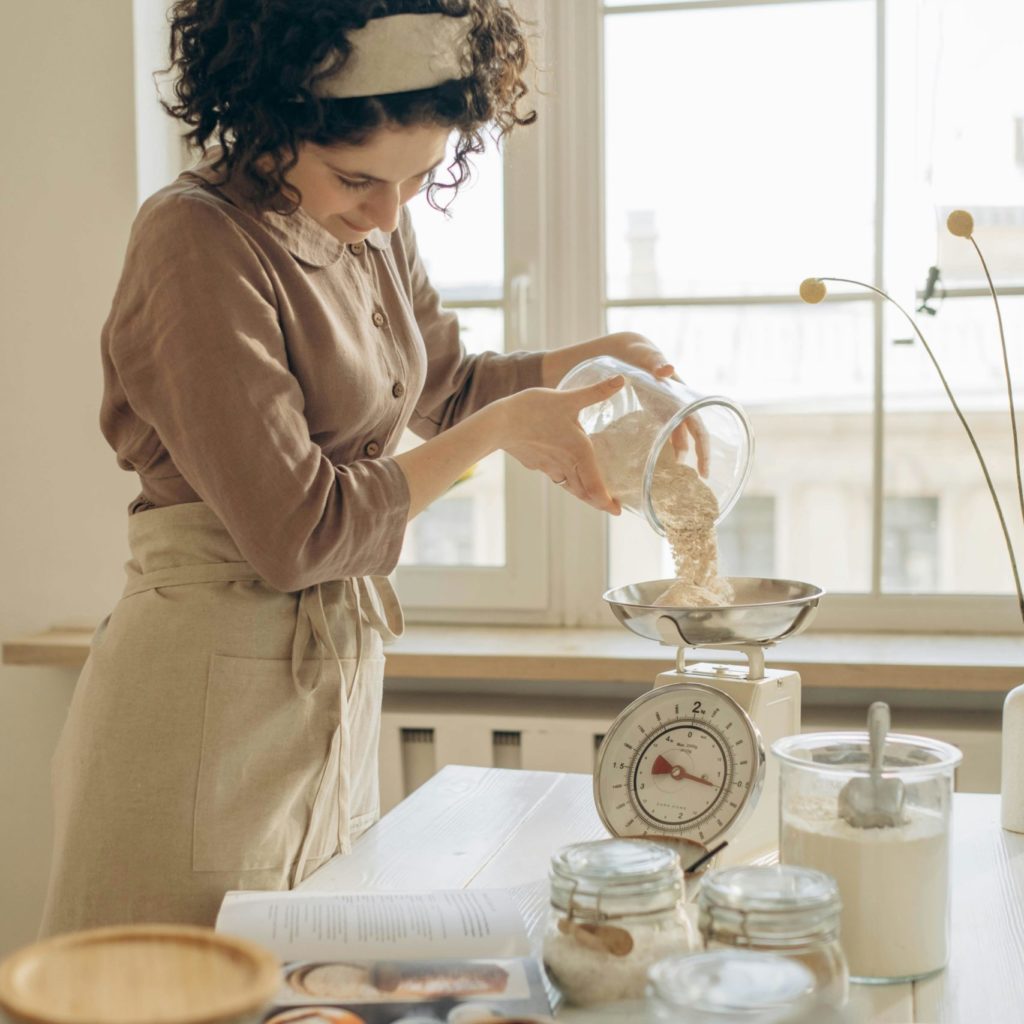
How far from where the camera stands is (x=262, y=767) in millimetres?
1387

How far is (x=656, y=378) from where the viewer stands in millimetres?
1369

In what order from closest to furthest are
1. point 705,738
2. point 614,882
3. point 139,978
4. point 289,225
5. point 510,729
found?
point 139,978
point 614,882
point 705,738
point 289,225
point 510,729

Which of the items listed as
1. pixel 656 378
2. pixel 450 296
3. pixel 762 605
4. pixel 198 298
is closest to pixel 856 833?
pixel 762 605

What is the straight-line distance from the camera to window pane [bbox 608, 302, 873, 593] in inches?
96.7

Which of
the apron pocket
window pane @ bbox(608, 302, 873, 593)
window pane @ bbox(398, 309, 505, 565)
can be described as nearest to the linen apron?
the apron pocket

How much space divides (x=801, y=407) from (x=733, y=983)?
6.00 feet

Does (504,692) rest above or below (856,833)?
below

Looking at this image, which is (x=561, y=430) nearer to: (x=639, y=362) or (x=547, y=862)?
(x=639, y=362)

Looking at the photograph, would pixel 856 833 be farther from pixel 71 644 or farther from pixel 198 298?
pixel 71 644

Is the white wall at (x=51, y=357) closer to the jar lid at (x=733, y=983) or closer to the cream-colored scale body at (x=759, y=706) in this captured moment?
the cream-colored scale body at (x=759, y=706)

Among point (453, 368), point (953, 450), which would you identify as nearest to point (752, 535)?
point (953, 450)

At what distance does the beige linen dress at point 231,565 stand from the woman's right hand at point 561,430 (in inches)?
5.1

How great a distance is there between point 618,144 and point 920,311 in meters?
0.66

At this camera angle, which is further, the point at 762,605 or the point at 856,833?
the point at 762,605
